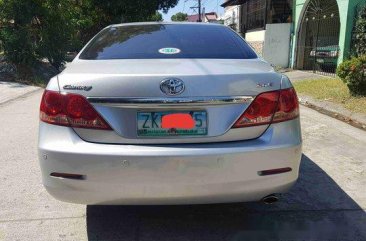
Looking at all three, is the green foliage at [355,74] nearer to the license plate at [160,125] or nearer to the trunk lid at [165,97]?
the trunk lid at [165,97]

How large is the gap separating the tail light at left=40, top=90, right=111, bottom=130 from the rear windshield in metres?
0.67

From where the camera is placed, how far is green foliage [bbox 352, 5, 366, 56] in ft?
39.9

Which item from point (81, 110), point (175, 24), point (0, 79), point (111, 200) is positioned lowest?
point (0, 79)

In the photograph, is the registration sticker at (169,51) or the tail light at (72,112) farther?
the registration sticker at (169,51)

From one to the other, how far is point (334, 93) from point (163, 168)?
25.6ft

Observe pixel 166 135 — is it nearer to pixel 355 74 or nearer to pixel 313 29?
pixel 355 74

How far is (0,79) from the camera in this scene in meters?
12.6

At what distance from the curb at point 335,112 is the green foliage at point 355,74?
23.6 inches

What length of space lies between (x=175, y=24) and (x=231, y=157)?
1.88 metres

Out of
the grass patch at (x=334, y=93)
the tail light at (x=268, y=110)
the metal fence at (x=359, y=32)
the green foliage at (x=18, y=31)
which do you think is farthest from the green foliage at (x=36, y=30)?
the tail light at (x=268, y=110)

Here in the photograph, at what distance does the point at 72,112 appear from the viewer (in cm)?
268

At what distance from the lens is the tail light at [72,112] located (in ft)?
8.66

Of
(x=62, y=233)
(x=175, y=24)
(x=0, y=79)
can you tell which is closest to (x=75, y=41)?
(x=0, y=79)

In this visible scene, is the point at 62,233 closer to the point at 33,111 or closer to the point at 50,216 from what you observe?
the point at 50,216
